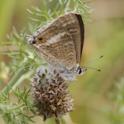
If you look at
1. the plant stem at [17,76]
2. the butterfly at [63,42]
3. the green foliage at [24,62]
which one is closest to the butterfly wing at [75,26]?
the butterfly at [63,42]

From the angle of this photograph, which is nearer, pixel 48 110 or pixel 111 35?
pixel 48 110

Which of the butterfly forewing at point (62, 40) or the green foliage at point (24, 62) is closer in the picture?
the butterfly forewing at point (62, 40)

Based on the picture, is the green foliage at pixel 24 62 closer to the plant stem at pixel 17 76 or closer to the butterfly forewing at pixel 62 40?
the plant stem at pixel 17 76

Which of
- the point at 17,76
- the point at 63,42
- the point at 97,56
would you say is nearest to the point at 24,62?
the point at 17,76

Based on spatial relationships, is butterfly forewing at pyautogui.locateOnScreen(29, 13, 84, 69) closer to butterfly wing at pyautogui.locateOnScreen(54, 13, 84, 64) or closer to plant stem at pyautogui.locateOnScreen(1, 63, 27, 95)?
butterfly wing at pyautogui.locateOnScreen(54, 13, 84, 64)

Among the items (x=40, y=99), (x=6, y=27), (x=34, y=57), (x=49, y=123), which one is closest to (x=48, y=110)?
(x=40, y=99)

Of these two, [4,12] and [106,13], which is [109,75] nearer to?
[106,13]

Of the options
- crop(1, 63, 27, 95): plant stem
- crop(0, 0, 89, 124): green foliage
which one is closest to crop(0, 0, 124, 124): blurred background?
crop(0, 0, 89, 124): green foliage
